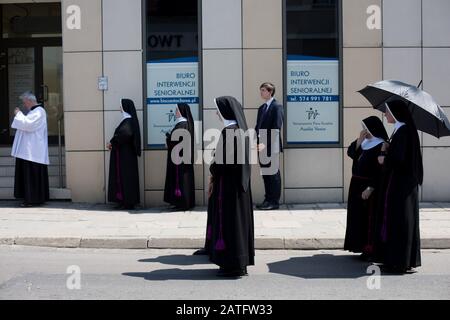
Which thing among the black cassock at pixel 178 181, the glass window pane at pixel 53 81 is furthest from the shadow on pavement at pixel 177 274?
the glass window pane at pixel 53 81

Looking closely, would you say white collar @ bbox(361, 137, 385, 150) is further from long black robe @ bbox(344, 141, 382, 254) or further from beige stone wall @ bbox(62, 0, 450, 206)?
beige stone wall @ bbox(62, 0, 450, 206)

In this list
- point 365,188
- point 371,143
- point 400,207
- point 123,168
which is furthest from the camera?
point 123,168

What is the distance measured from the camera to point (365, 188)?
8023mm

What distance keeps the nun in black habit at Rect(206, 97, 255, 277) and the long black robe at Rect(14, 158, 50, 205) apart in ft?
18.3

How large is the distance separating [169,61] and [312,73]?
8.86 feet

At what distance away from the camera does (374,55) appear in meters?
11.9

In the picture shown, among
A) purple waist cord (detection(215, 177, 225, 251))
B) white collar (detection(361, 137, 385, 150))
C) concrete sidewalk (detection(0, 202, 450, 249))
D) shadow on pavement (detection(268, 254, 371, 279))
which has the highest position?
white collar (detection(361, 137, 385, 150))

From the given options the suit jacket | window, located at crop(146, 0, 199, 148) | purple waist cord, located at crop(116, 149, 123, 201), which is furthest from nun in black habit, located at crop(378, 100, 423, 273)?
Result: purple waist cord, located at crop(116, 149, 123, 201)

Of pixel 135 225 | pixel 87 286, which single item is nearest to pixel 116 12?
→ pixel 135 225

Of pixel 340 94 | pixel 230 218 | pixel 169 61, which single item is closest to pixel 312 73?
pixel 340 94

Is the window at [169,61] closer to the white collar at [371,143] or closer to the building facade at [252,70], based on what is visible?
the building facade at [252,70]

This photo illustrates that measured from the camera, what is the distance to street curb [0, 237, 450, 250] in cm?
918

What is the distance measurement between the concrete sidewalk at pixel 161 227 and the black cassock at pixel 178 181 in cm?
22

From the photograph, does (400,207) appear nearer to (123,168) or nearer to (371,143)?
(371,143)
